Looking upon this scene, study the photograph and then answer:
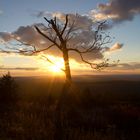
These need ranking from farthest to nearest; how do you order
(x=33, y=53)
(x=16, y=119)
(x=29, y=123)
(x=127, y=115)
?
(x=127, y=115)
(x=16, y=119)
(x=29, y=123)
(x=33, y=53)

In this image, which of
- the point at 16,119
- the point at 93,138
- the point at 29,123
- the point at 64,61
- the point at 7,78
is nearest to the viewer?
the point at 93,138

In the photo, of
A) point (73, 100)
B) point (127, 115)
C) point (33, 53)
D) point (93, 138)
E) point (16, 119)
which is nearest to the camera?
point (93, 138)

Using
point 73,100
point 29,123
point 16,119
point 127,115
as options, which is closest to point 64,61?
point 29,123

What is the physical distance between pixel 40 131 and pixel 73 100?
28.1m

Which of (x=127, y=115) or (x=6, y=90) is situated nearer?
(x=127, y=115)

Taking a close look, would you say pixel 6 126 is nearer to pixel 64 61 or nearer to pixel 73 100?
pixel 64 61

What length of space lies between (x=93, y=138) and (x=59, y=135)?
1.40 meters

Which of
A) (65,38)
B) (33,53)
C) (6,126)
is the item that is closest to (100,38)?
(65,38)

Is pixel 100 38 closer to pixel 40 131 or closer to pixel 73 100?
pixel 40 131

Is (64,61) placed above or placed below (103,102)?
above

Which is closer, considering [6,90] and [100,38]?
[100,38]

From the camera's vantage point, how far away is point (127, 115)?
27797 mm

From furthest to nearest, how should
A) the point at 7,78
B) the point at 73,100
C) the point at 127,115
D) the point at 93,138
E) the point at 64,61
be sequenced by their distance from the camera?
the point at 7,78
the point at 73,100
the point at 127,115
the point at 64,61
the point at 93,138

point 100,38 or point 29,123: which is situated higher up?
point 100,38
